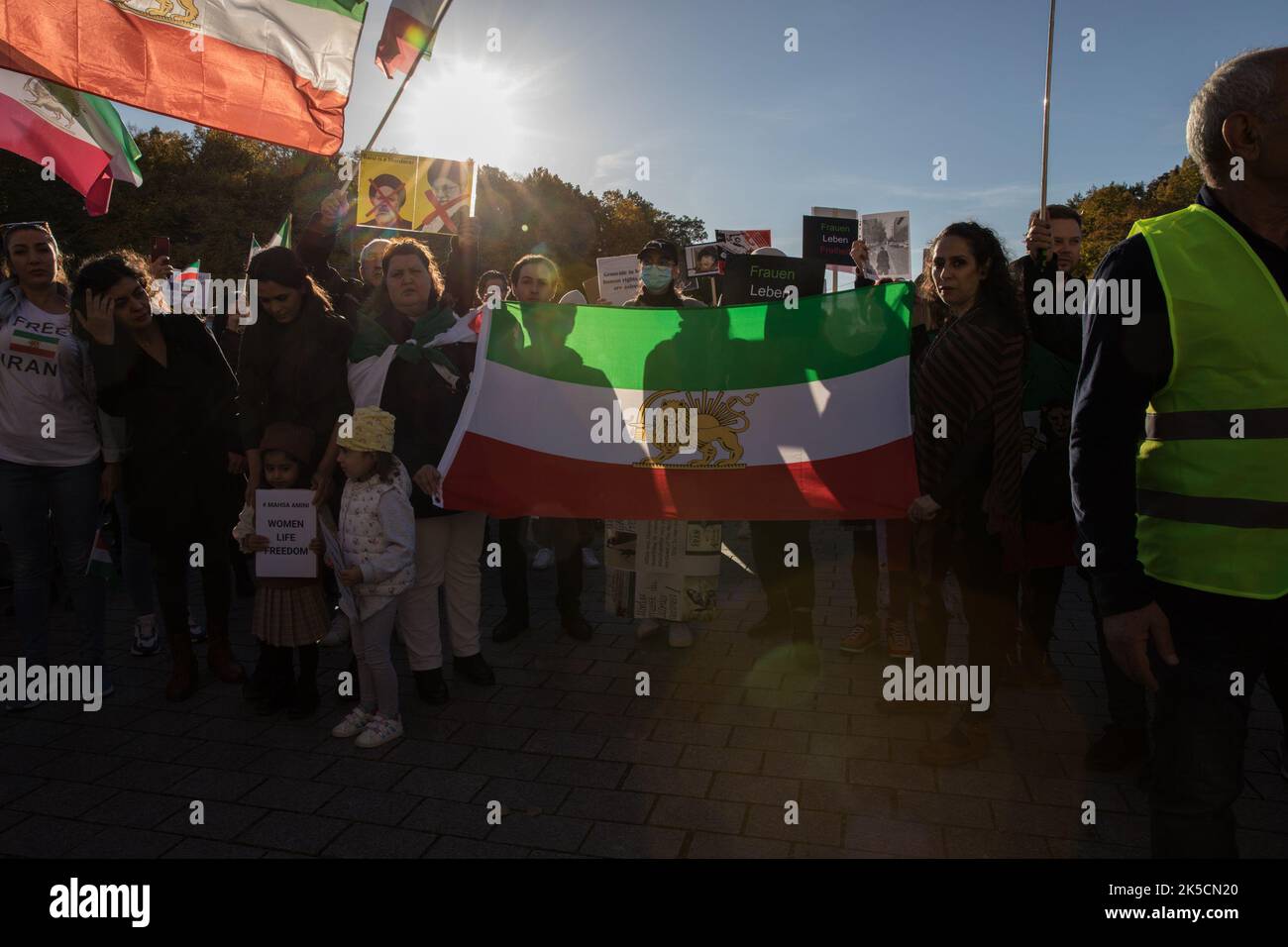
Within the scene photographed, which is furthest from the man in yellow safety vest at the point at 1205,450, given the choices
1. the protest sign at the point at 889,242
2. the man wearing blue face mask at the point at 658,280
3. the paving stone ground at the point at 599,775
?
the protest sign at the point at 889,242

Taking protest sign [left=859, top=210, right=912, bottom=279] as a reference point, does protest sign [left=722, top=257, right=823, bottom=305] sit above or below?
below

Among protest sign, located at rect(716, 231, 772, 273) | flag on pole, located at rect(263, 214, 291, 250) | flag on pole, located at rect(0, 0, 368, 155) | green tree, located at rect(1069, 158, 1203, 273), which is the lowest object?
flag on pole, located at rect(263, 214, 291, 250)

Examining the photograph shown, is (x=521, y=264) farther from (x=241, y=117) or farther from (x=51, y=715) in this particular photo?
(x=51, y=715)

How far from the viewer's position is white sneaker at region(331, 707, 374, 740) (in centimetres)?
411

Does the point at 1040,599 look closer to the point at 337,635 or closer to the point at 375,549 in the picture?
the point at 375,549

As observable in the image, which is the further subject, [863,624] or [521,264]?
[521,264]

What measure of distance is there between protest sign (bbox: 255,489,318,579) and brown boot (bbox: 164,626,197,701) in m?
0.83

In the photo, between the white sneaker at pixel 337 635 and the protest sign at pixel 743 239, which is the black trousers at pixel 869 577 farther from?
the protest sign at pixel 743 239

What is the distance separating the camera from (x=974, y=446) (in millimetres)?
3719

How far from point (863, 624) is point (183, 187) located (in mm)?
39697

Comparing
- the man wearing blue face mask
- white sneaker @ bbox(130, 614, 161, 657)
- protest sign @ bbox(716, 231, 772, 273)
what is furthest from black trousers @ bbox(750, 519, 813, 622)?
protest sign @ bbox(716, 231, 772, 273)

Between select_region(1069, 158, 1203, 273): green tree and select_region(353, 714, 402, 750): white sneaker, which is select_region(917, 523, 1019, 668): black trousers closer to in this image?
select_region(353, 714, 402, 750): white sneaker

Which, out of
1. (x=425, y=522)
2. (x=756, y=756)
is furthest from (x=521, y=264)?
(x=756, y=756)

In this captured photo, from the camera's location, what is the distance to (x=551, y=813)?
335 centimetres
